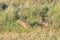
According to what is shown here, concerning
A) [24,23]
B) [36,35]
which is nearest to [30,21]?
[24,23]

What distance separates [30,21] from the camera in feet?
25.7

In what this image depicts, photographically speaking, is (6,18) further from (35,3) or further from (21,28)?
(35,3)

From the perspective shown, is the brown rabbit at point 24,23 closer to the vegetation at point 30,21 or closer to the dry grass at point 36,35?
the vegetation at point 30,21

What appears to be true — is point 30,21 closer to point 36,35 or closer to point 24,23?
point 24,23

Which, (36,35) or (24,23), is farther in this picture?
(24,23)

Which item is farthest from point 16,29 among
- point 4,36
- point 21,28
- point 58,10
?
point 58,10

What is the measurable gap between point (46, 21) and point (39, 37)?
4.54 feet

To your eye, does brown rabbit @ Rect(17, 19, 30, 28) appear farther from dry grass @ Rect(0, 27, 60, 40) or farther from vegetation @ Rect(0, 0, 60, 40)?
dry grass @ Rect(0, 27, 60, 40)

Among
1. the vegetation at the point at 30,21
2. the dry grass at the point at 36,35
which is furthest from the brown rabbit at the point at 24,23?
the dry grass at the point at 36,35

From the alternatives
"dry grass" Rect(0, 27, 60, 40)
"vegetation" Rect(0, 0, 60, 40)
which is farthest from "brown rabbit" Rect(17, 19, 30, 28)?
"dry grass" Rect(0, 27, 60, 40)

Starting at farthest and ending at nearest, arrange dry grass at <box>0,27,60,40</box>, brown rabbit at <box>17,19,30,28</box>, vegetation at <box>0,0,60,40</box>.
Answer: brown rabbit at <box>17,19,30,28</box> → vegetation at <box>0,0,60,40</box> → dry grass at <box>0,27,60,40</box>

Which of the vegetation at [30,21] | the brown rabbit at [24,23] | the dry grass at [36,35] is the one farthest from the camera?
the brown rabbit at [24,23]

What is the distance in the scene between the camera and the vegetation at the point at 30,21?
6777mm

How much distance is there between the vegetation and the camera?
6.78 metres
